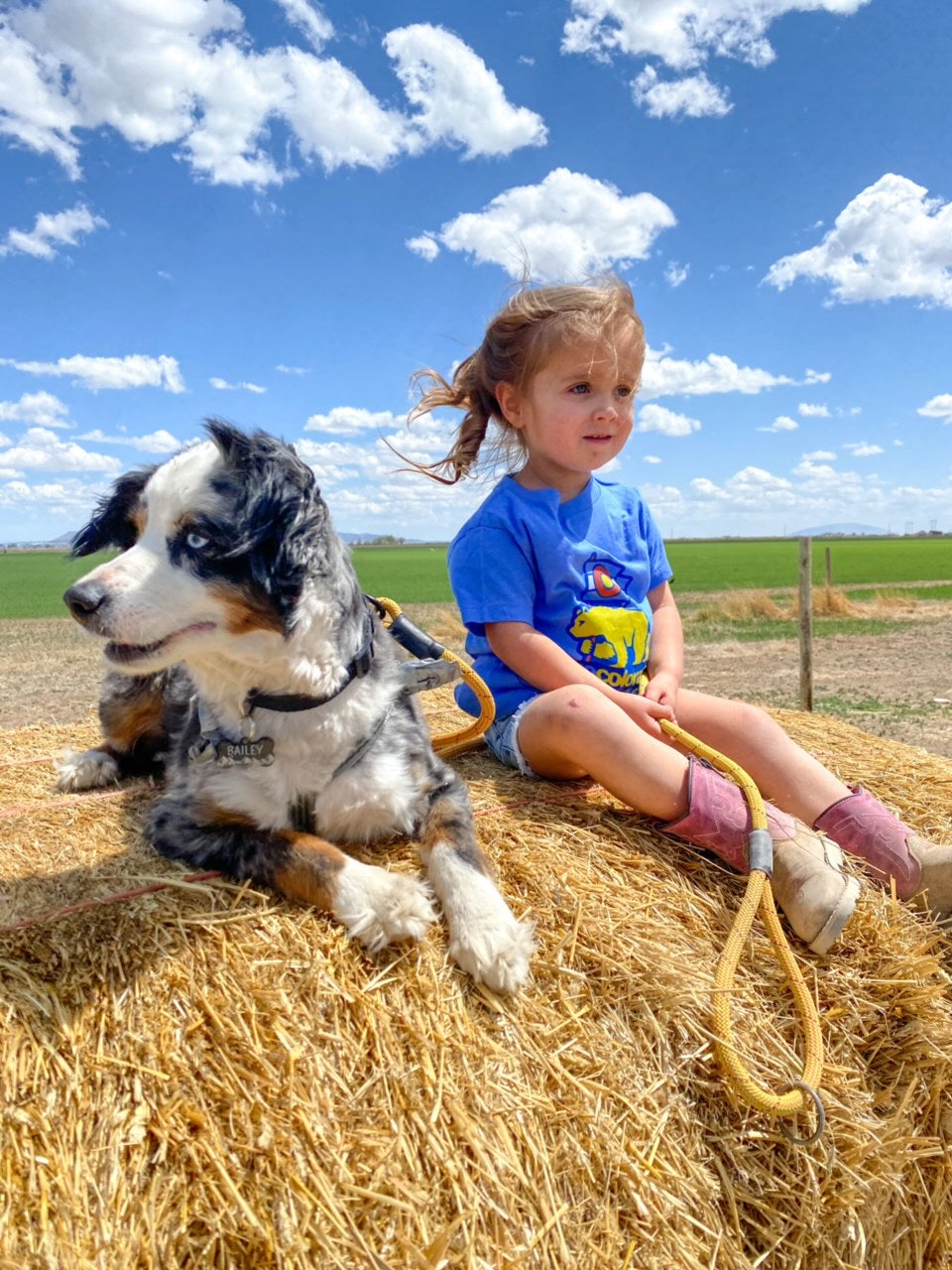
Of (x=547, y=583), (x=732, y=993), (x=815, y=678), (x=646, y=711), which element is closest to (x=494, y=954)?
(x=732, y=993)

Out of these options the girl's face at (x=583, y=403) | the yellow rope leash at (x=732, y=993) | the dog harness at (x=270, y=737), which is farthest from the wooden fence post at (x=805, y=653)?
the dog harness at (x=270, y=737)

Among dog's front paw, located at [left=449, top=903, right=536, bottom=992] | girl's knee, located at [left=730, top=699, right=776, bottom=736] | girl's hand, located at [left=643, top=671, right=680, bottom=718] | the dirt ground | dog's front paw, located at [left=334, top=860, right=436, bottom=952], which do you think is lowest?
the dirt ground

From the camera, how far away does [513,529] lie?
4004 millimetres

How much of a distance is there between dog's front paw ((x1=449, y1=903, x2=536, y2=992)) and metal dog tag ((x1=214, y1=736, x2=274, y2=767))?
85 centimetres

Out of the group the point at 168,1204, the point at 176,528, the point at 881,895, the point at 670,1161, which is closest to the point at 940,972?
the point at 881,895

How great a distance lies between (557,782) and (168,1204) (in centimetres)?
218

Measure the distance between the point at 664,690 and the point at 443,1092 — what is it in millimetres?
2264

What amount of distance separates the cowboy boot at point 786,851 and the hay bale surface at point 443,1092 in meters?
0.13

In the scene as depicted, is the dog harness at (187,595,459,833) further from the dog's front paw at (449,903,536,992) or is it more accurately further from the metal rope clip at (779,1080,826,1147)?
the metal rope clip at (779,1080,826,1147)

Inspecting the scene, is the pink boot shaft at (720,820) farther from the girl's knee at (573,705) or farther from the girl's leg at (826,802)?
the girl's knee at (573,705)

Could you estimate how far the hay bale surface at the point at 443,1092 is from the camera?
191 cm

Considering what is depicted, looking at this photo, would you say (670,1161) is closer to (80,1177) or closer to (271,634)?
(80,1177)

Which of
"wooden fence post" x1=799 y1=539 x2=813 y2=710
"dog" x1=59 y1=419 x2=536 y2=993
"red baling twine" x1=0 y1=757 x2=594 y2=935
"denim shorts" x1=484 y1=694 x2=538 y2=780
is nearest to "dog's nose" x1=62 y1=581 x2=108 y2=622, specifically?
"dog" x1=59 y1=419 x2=536 y2=993

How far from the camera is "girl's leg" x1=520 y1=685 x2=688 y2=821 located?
309 cm
